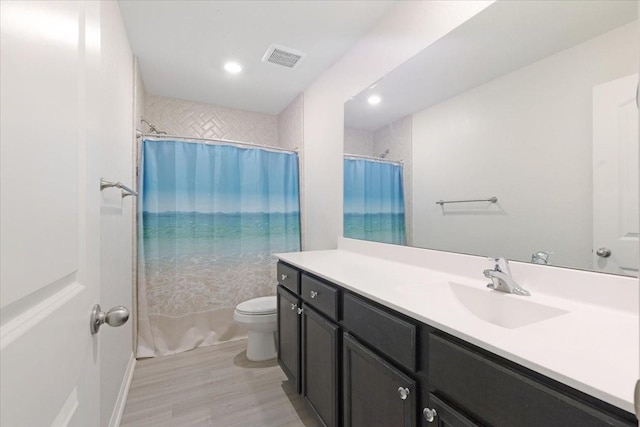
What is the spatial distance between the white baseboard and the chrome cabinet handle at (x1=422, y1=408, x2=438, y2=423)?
5.21ft

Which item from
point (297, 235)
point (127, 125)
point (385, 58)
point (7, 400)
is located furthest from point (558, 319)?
point (127, 125)

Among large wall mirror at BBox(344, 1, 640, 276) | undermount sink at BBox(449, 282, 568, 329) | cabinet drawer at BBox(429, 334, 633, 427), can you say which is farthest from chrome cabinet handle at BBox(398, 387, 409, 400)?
large wall mirror at BBox(344, 1, 640, 276)

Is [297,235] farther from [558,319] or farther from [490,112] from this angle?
[558,319]

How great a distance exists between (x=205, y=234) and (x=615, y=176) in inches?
101

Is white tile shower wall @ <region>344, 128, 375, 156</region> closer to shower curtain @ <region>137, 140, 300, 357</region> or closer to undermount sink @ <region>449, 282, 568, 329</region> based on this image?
shower curtain @ <region>137, 140, 300, 357</region>

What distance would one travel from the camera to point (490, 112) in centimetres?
123

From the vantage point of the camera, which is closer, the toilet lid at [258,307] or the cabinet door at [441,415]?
the cabinet door at [441,415]

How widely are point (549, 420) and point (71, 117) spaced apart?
105cm

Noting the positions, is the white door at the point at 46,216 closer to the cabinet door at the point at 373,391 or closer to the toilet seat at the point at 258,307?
the cabinet door at the point at 373,391

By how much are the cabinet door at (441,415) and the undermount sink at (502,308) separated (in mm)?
377

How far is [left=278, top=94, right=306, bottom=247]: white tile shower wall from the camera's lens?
286cm

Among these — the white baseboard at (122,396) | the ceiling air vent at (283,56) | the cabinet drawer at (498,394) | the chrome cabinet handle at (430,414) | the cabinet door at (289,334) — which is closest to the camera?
the cabinet drawer at (498,394)

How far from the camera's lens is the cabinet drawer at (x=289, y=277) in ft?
5.44

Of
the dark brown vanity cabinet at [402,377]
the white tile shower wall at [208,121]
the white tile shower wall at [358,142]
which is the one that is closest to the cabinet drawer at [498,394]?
the dark brown vanity cabinet at [402,377]
